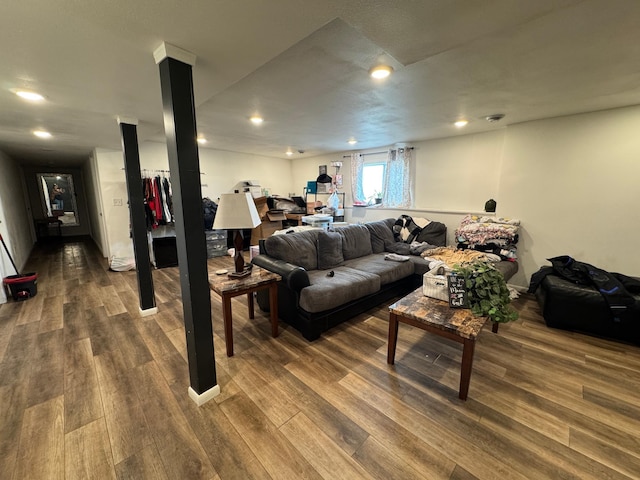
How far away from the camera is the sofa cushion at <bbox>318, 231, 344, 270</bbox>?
3.33 m

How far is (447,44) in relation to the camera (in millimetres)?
1398

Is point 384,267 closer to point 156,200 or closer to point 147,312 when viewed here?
point 147,312

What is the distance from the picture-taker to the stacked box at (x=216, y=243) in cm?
549

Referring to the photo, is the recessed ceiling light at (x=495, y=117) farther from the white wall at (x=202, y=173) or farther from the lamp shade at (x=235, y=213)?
the white wall at (x=202, y=173)

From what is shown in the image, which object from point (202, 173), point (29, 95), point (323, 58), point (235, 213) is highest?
point (323, 58)

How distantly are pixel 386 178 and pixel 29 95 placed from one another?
4943 millimetres

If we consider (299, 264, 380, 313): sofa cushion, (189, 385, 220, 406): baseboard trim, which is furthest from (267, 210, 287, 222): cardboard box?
(189, 385, 220, 406): baseboard trim

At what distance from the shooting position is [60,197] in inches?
342

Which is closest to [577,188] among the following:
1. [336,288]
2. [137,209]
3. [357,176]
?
[336,288]

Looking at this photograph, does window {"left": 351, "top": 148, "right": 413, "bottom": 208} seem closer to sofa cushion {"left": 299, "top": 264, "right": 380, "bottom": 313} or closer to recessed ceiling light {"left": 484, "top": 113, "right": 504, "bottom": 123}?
recessed ceiling light {"left": 484, "top": 113, "right": 504, "bottom": 123}

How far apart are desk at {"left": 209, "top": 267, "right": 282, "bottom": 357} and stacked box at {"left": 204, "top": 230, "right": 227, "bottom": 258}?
328 cm

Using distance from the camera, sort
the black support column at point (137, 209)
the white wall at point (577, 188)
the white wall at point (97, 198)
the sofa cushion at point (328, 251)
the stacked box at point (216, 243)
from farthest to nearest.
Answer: the stacked box at point (216, 243) < the white wall at point (97, 198) < the sofa cushion at point (328, 251) < the white wall at point (577, 188) < the black support column at point (137, 209)

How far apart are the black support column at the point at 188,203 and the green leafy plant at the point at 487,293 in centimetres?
194

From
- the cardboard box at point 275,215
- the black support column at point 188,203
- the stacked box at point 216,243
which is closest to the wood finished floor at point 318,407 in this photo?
the black support column at point 188,203
